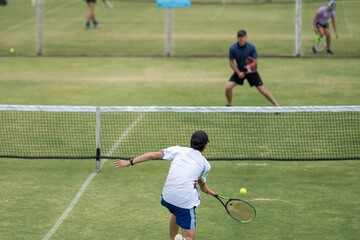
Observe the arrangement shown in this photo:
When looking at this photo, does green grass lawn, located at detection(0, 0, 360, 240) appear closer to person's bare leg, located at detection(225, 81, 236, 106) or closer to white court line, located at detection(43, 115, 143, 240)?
white court line, located at detection(43, 115, 143, 240)

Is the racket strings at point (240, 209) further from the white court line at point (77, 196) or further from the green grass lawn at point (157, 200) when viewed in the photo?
the white court line at point (77, 196)

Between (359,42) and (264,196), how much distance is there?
19.4 m

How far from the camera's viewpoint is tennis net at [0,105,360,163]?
56.1 feet

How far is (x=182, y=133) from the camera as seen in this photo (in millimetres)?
18766

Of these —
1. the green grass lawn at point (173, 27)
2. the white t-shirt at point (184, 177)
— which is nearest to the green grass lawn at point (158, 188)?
the white t-shirt at point (184, 177)

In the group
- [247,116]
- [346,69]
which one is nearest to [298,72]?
[346,69]

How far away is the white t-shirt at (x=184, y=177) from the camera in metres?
10.6

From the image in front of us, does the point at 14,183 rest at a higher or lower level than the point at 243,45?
lower

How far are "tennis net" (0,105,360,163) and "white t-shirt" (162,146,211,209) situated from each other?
183 inches

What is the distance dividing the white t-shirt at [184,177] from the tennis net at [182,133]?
183 inches

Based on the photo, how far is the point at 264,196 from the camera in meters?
14.3

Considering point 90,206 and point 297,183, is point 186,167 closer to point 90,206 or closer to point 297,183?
point 90,206

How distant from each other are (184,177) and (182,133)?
8160 millimetres

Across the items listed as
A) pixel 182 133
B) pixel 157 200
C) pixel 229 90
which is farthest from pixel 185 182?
pixel 229 90
